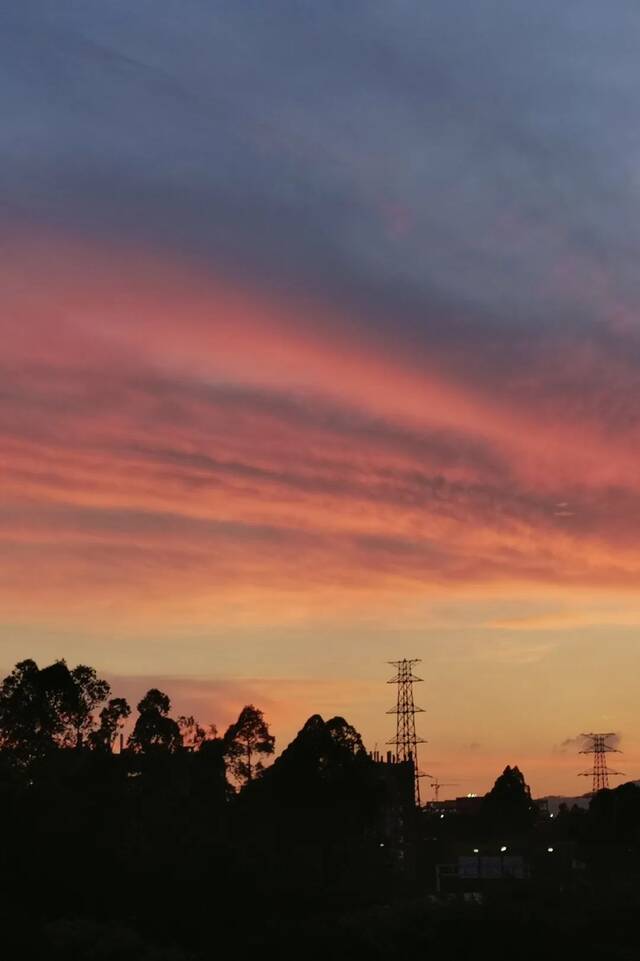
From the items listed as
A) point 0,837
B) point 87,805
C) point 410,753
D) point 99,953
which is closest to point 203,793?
point 87,805

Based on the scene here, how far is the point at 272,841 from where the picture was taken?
330 ft

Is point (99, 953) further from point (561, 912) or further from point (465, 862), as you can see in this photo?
point (465, 862)

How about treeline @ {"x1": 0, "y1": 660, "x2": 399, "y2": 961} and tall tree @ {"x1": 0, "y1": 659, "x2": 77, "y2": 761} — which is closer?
treeline @ {"x1": 0, "y1": 660, "x2": 399, "y2": 961}

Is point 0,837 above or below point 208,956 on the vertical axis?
above

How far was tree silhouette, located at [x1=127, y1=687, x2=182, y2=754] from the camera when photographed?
9831 centimetres

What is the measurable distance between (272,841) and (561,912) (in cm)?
2904

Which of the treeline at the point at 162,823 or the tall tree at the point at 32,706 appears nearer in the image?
the treeline at the point at 162,823

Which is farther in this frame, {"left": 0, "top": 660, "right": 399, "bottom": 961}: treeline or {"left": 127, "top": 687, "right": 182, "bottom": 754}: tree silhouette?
{"left": 127, "top": 687, "right": 182, "bottom": 754}: tree silhouette

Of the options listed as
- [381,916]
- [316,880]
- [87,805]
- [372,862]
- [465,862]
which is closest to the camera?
[381,916]

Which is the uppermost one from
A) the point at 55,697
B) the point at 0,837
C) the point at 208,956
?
the point at 55,697

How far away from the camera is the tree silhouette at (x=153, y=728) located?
323 feet

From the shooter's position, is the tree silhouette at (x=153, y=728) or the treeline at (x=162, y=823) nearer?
the treeline at (x=162, y=823)

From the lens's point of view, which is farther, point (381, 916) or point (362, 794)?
point (362, 794)

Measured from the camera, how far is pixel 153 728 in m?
99.5
